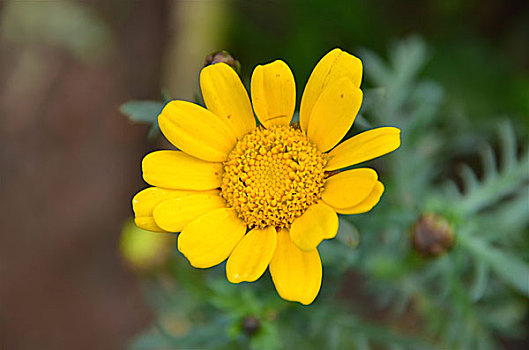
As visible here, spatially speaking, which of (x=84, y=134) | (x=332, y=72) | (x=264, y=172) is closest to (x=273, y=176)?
(x=264, y=172)

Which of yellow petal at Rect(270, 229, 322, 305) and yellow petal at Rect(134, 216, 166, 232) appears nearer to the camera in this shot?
yellow petal at Rect(270, 229, 322, 305)

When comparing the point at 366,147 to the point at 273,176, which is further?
the point at 273,176

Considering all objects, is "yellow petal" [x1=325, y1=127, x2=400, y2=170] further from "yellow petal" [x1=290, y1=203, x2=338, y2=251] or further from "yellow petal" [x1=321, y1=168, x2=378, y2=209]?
"yellow petal" [x1=290, y1=203, x2=338, y2=251]

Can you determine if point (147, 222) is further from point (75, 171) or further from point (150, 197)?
point (75, 171)

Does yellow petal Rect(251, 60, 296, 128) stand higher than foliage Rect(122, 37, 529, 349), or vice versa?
yellow petal Rect(251, 60, 296, 128)

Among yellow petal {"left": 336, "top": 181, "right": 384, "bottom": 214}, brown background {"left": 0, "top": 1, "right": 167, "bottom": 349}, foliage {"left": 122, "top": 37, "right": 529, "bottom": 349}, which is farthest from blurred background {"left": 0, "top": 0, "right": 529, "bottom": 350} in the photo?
yellow petal {"left": 336, "top": 181, "right": 384, "bottom": 214}

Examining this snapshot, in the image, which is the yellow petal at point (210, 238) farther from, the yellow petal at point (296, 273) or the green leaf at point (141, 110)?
the green leaf at point (141, 110)

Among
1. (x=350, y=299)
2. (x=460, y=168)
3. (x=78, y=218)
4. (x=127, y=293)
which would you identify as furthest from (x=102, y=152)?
(x=460, y=168)
